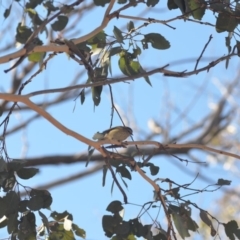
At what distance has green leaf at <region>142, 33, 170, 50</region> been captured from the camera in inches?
48.7

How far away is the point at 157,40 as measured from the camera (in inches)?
48.9

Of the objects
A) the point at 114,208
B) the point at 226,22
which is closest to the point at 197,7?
the point at 226,22

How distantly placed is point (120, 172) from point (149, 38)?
0.25 metres

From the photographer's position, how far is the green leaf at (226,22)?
46.6 inches

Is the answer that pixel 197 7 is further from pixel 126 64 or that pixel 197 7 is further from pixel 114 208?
pixel 114 208

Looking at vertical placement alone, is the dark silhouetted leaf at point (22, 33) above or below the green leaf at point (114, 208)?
above

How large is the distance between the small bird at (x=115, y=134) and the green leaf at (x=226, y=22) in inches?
9.7

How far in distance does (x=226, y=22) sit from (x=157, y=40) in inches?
5.2

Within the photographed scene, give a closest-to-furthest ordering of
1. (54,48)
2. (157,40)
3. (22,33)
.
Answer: (54,48) < (157,40) < (22,33)

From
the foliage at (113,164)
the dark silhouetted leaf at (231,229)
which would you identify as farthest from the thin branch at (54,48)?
the dark silhouetted leaf at (231,229)

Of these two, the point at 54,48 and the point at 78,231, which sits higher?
the point at 54,48

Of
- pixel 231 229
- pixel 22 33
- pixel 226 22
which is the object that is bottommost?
pixel 231 229

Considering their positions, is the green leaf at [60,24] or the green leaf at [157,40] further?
the green leaf at [60,24]

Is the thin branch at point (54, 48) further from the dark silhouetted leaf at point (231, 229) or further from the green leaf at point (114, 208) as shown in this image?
the dark silhouetted leaf at point (231, 229)
